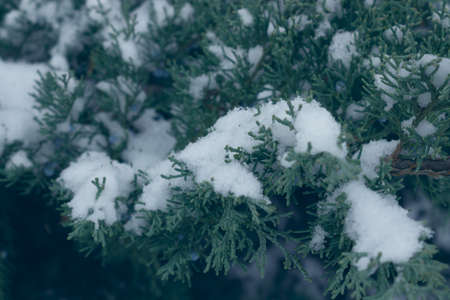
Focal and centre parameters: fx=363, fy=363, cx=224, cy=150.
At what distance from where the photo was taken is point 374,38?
5.71 feet

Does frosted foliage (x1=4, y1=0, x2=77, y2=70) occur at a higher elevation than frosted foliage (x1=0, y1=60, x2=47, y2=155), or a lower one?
Answer: higher

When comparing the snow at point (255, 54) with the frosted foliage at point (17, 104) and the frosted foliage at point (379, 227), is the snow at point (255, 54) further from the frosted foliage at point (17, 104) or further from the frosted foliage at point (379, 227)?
the frosted foliage at point (17, 104)

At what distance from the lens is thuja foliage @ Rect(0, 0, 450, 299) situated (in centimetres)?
144

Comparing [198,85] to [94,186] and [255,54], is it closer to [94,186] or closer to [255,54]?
[255,54]

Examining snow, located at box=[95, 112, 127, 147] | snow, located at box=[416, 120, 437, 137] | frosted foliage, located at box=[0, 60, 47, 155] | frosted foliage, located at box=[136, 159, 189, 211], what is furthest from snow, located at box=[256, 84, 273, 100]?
frosted foliage, located at box=[0, 60, 47, 155]

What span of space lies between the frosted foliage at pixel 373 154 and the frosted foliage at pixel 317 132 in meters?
0.34

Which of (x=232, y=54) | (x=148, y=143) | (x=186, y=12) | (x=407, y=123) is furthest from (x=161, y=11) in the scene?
(x=407, y=123)

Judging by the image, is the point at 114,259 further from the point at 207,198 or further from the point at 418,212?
the point at 418,212

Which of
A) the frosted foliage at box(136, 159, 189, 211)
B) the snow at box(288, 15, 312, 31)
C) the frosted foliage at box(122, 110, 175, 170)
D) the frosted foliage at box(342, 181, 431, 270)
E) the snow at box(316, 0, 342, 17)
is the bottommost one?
the frosted foliage at box(342, 181, 431, 270)

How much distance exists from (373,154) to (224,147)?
67 centimetres

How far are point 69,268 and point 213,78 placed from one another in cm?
163

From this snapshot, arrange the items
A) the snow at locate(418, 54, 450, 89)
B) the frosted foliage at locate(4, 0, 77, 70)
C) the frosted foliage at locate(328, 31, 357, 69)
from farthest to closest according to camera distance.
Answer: the frosted foliage at locate(4, 0, 77, 70)
the frosted foliage at locate(328, 31, 357, 69)
the snow at locate(418, 54, 450, 89)

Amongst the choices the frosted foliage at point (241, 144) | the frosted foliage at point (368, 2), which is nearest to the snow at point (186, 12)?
the frosted foliage at point (241, 144)

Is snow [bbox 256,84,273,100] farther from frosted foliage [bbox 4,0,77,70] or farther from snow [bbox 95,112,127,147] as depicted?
frosted foliage [bbox 4,0,77,70]
